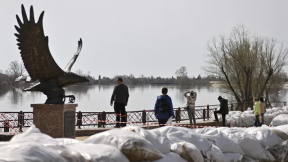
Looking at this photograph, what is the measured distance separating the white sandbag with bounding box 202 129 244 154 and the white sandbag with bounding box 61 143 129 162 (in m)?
2.25

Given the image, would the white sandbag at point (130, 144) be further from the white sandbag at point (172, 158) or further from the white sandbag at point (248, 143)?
the white sandbag at point (248, 143)

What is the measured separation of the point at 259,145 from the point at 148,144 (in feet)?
9.32

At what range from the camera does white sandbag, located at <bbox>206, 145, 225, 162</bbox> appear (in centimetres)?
548

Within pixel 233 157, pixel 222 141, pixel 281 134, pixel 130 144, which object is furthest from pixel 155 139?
pixel 281 134

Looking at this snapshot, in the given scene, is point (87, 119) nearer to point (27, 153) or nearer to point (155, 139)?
point (155, 139)

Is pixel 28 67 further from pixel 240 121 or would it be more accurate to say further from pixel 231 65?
pixel 231 65

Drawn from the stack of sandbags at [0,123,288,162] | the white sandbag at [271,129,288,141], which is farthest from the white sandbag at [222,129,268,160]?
the white sandbag at [271,129,288,141]

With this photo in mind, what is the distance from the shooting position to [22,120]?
14.3 m

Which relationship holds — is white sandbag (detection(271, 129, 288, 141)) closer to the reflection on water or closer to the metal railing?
the metal railing

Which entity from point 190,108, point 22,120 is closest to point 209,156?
point 190,108

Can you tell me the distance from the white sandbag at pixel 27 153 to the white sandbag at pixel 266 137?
13.7 ft

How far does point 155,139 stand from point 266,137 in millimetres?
2808

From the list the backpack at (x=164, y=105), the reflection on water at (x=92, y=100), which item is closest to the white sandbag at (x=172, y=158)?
the backpack at (x=164, y=105)

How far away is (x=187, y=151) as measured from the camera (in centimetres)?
505
